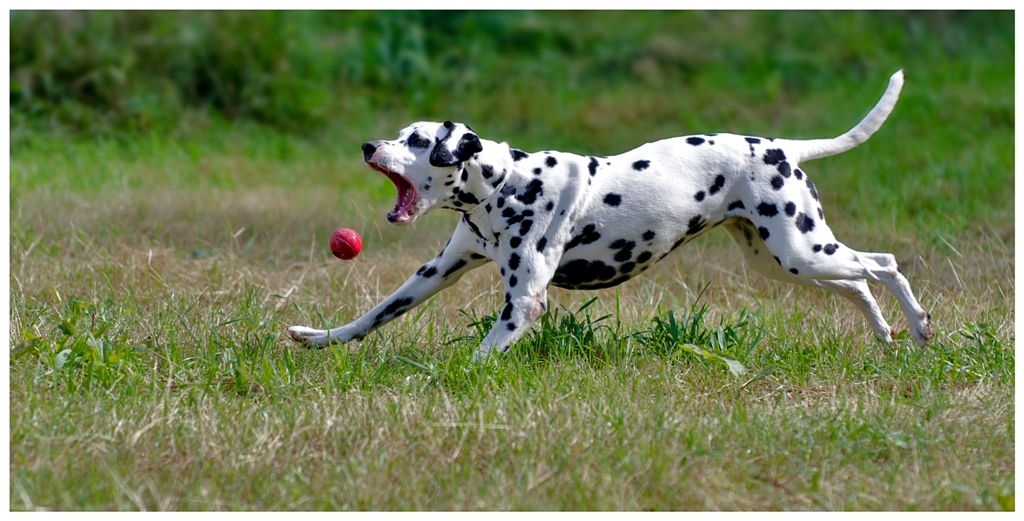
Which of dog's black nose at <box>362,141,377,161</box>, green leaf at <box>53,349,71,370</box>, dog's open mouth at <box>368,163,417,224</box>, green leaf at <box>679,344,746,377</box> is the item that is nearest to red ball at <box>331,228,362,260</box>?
dog's open mouth at <box>368,163,417,224</box>

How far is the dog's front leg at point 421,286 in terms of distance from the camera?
5.18 m

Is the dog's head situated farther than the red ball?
No

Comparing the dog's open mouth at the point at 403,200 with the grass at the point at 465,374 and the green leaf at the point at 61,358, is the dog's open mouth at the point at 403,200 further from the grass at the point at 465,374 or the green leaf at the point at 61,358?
the green leaf at the point at 61,358

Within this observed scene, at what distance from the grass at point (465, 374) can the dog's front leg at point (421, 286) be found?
12 centimetres

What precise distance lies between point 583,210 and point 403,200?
771 mm

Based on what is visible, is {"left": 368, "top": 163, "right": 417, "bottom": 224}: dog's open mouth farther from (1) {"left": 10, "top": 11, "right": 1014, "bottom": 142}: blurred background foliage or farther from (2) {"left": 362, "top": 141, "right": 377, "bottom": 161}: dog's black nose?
(1) {"left": 10, "top": 11, "right": 1014, "bottom": 142}: blurred background foliage

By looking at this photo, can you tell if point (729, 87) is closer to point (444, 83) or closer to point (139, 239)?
point (444, 83)

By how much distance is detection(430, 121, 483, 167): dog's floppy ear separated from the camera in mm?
4758

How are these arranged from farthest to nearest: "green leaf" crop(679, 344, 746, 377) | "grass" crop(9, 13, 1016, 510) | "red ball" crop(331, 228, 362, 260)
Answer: "red ball" crop(331, 228, 362, 260)
"green leaf" crop(679, 344, 746, 377)
"grass" crop(9, 13, 1016, 510)

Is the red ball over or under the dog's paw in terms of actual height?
over

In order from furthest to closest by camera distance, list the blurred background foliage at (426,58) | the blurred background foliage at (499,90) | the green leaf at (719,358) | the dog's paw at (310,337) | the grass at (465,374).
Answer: the blurred background foliage at (426,58) < the blurred background foliage at (499,90) < the dog's paw at (310,337) < the green leaf at (719,358) < the grass at (465,374)

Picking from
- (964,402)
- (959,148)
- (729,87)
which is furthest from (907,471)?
(729,87)

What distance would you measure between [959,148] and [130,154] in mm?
7122

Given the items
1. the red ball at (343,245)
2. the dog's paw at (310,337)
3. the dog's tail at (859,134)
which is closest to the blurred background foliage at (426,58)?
the red ball at (343,245)
